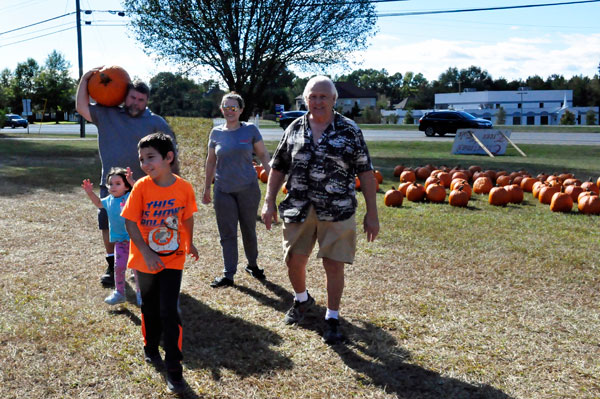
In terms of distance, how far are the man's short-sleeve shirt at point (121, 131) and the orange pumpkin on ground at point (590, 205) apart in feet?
23.6

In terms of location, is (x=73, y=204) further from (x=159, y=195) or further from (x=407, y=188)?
(x=159, y=195)

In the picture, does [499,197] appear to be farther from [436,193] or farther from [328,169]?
[328,169]

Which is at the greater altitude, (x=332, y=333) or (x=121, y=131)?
(x=121, y=131)

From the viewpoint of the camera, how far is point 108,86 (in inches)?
191

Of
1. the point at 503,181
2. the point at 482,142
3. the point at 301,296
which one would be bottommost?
the point at 301,296

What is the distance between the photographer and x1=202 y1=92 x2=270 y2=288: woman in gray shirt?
219 inches

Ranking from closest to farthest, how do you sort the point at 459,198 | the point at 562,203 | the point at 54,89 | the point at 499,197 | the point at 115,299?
the point at 115,299
the point at 562,203
the point at 459,198
the point at 499,197
the point at 54,89

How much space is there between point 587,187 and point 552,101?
102m

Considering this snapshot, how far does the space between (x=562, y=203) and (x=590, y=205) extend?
0.42 meters

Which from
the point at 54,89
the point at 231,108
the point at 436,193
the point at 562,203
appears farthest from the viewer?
the point at 54,89

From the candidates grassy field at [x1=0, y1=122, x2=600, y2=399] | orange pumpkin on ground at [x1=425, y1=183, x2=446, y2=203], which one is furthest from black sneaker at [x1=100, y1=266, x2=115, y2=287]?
orange pumpkin on ground at [x1=425, y1=183, x2=446, y2=203]

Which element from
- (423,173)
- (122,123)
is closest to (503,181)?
(423,173)

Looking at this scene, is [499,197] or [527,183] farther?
[527,183]

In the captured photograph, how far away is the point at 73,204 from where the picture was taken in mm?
10117
